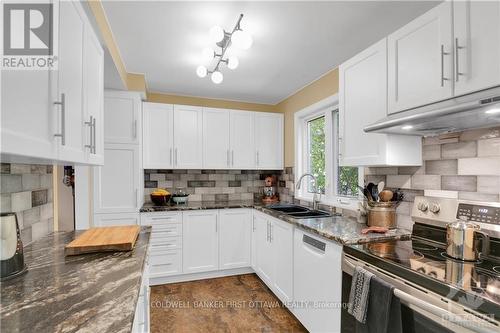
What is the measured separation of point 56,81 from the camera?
90cm

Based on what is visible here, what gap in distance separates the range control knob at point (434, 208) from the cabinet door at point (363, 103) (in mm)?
419

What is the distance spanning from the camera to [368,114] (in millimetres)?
1805

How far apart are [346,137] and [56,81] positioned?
6.03 feet

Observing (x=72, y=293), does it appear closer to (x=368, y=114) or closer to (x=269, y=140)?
(x=368, y=114)

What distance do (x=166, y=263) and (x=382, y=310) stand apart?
7.91 feet

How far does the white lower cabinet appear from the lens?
5.48ft

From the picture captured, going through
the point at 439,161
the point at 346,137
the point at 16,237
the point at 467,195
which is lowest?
the point at 16,237

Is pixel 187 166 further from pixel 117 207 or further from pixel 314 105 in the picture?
pixel 314 105

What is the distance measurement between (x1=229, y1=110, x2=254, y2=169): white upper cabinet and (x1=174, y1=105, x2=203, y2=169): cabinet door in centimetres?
43

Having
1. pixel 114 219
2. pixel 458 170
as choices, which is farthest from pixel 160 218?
pixel 458 170

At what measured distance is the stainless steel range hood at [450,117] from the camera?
3.55 ft

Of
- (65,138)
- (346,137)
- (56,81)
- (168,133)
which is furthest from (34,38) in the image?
(168,133)

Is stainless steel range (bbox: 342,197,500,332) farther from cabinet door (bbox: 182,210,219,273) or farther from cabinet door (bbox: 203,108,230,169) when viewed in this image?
cabinet door (bbox: 203,108,230,169)

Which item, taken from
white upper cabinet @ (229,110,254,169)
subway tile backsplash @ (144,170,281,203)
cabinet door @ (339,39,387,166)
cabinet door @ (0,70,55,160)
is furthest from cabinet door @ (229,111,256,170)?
cabinet door @ (0,70,55,160)
